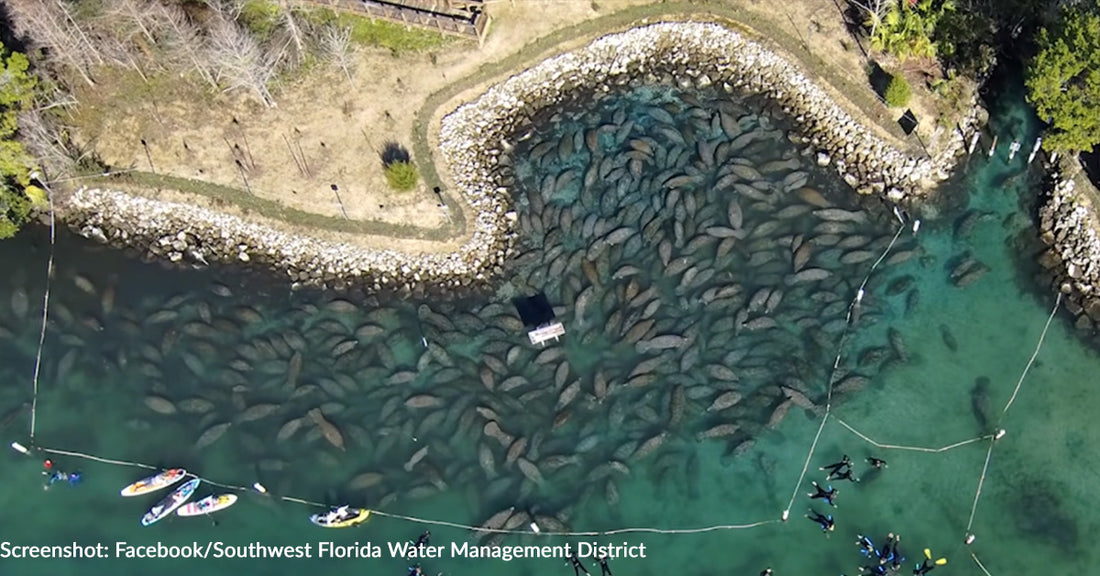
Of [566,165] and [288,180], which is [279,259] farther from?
[566,165]

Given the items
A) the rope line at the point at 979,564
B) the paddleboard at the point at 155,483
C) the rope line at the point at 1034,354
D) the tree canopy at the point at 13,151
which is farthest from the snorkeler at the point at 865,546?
the tree canopy at the point at 13,151

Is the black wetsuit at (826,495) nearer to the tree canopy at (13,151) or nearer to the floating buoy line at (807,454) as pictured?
the floating buoy line at (807,454)

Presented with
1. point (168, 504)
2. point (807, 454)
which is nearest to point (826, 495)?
point (807, 454)

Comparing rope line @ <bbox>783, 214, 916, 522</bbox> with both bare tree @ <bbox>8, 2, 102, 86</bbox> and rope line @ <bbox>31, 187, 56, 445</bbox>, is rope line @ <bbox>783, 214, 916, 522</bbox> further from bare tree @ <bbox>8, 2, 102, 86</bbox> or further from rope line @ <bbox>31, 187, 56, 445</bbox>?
bare tree @ <bbox>8, 2, 102, 86</bbox>

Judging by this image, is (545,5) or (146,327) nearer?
(146,327)

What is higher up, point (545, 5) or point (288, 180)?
point (545, 5)

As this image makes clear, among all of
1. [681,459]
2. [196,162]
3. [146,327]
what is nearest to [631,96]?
[681,459]

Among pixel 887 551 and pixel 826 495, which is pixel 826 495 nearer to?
pixel 826 495
